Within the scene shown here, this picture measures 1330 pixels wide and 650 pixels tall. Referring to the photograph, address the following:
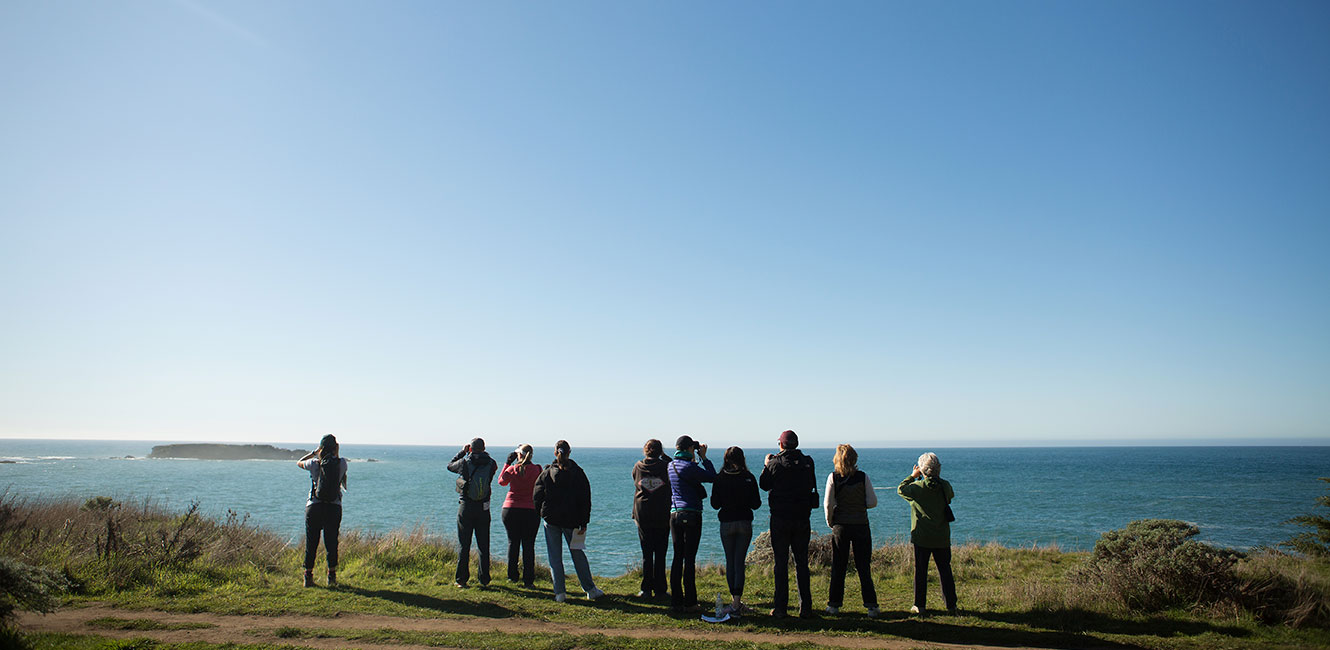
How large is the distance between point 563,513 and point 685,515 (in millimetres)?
1735

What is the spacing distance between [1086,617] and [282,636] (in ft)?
29.8

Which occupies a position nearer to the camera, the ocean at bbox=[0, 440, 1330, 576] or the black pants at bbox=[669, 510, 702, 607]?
the black pants at bbox=[669, 510, 702, 607]

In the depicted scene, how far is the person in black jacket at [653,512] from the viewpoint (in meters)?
8.51

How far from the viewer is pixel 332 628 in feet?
23.1

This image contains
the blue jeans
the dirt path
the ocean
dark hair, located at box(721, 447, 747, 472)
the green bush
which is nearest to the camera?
the green bush

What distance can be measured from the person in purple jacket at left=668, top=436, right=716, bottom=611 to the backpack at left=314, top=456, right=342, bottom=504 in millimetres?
4842

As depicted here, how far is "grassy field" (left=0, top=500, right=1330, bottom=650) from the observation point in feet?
22.0

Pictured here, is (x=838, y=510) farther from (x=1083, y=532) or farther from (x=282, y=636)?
(x=1083, y=532)

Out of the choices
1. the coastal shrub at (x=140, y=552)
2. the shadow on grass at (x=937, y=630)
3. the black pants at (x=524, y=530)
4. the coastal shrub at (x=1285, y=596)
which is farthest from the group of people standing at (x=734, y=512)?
the coastal shrub at (x=1285, y=596)

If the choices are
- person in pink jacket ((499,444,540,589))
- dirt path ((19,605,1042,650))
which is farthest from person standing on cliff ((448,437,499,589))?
dirt path ((19,605,1042,650))

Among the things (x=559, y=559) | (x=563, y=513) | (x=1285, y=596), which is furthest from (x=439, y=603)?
(x=1285, y=596)

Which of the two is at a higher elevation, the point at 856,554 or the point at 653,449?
the point at 653,449

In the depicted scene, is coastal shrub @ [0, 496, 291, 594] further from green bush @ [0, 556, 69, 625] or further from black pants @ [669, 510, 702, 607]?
black pants @ [669, 510, 702, 607]

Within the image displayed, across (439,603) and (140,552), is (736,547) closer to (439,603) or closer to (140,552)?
(439,603)
